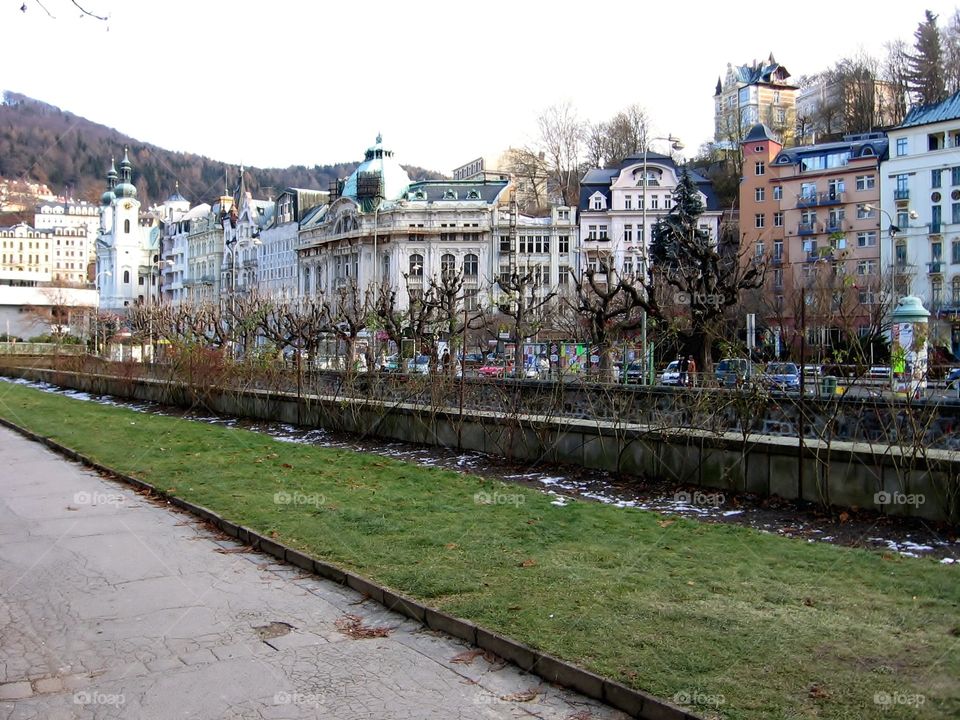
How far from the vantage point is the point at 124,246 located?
134000 mm

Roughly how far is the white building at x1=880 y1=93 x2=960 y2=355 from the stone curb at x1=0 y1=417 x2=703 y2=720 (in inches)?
2047

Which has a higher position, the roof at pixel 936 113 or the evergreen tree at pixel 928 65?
the evergreen tree at pixel 928 65

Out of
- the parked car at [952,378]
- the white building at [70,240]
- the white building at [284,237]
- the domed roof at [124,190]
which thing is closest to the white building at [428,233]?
the white building at [284,237]

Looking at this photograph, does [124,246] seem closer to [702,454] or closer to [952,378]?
[702,454]

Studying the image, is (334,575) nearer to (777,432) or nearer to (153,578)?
(153,578)

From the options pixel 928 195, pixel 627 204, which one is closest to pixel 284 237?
pixel 627 204

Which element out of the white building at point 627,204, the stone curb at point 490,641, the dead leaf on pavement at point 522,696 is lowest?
the dead leaf on pavement at point 522,696

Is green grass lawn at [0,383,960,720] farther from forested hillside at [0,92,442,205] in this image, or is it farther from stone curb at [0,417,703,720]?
forested hillside at [0,92,442,205]

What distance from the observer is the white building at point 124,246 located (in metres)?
132

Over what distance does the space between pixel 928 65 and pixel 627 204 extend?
2663cm

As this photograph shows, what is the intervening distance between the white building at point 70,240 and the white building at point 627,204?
5007 inches

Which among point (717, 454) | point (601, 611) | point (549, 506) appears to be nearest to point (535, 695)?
point (601, 611)

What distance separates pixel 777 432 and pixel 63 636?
10454 millimetres

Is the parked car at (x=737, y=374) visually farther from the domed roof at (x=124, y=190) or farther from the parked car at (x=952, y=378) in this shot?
the domed roof at (x=124, y=190)
